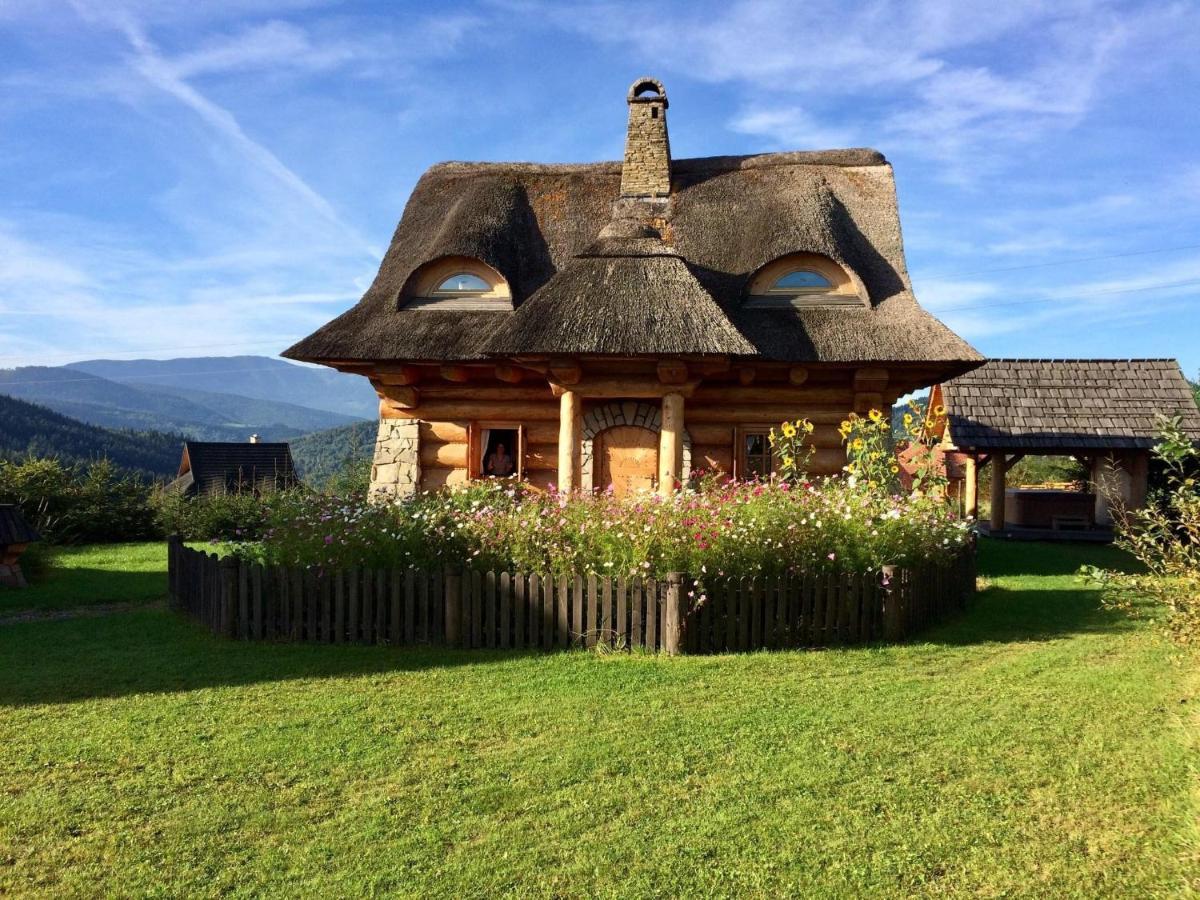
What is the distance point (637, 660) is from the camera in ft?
23.8

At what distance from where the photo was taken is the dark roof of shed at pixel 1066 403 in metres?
19.4

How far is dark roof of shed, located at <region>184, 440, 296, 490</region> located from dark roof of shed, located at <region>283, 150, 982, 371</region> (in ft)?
90.5

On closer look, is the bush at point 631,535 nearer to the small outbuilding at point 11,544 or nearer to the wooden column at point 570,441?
the wooden column at point 570,441

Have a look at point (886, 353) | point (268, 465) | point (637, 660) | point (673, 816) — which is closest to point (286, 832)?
point (673, 816)

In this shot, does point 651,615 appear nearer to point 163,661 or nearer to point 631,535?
point 631,535

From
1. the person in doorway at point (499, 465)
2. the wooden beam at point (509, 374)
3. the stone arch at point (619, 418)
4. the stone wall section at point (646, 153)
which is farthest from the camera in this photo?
the stone wall section at point (646, 153)

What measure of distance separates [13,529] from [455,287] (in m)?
7.10

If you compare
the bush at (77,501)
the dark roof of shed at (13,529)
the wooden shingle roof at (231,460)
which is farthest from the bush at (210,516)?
the wooden shingle roof at (231,460)

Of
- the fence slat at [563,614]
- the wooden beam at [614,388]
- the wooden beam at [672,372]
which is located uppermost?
the wooden beam at [672,372]

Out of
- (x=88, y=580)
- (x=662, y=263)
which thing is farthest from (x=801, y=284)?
(x=88, y=580)

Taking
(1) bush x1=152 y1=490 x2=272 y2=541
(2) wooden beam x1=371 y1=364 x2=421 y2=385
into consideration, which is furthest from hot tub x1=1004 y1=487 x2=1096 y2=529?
(1) bush x1=152 y1=490 x2=272 y2=541

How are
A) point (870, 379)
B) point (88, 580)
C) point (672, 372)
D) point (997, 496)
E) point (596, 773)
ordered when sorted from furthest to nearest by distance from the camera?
point (997, 496), point (88, 580), point (870, 379), point (672, 372), point (596, 773)

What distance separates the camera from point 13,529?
39.8ft

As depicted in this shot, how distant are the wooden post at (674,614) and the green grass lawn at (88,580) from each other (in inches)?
292
